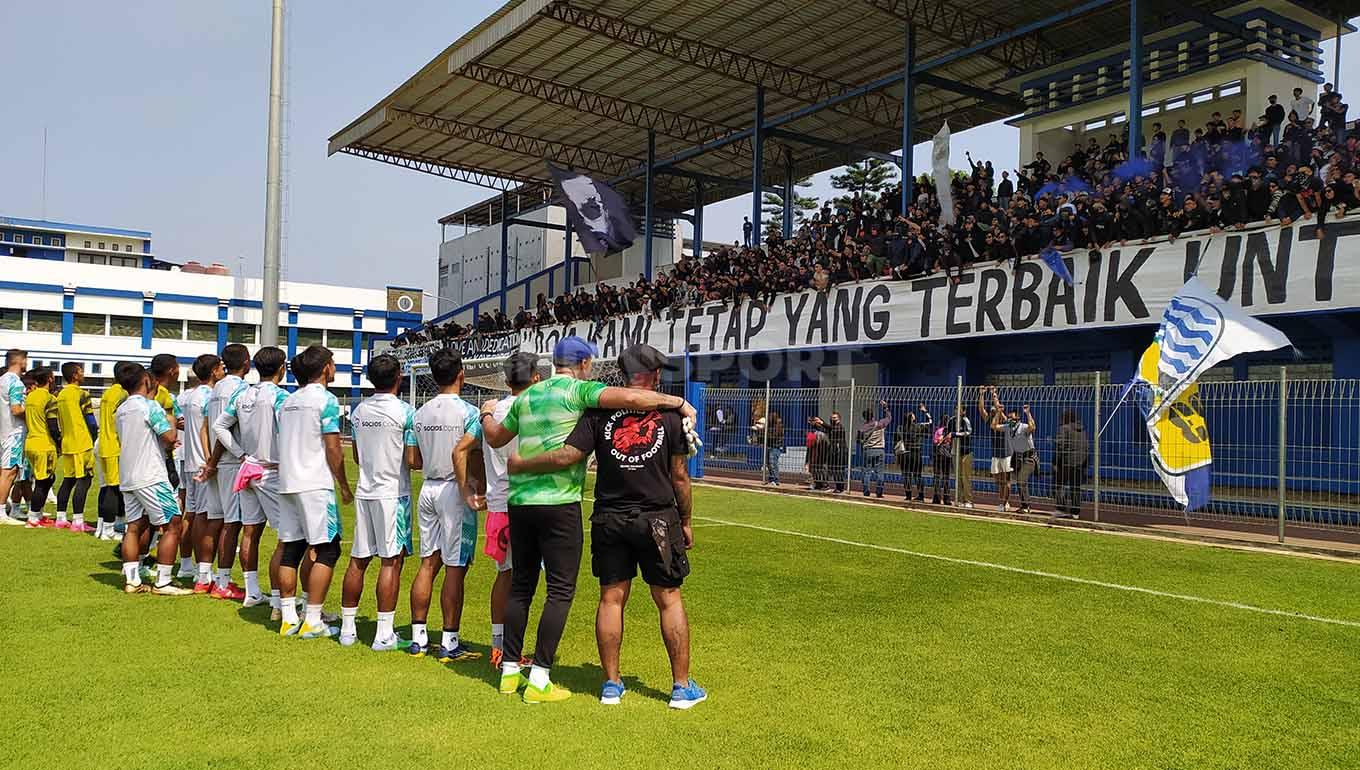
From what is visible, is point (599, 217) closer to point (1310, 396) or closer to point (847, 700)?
point (1310, 396)

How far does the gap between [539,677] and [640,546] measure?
0.81 m

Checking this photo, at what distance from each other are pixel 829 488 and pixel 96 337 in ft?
139

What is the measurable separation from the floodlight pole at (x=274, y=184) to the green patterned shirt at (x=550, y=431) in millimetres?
11980

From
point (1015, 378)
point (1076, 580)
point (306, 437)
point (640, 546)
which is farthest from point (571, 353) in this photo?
point (1015, 378)

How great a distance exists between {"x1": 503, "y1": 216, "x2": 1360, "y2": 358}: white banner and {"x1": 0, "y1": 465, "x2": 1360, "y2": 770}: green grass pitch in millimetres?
5248

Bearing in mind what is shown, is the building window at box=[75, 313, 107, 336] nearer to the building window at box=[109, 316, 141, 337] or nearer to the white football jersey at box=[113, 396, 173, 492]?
the building window at box=[109, 316, 141, 337]

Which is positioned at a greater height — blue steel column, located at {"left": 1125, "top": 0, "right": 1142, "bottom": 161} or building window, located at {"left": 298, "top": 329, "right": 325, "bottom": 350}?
blue steel column, located at {"left": 1125, "top": 0, "right": 1142, "bottom": 161}

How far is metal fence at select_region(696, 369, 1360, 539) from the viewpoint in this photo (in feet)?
37.2

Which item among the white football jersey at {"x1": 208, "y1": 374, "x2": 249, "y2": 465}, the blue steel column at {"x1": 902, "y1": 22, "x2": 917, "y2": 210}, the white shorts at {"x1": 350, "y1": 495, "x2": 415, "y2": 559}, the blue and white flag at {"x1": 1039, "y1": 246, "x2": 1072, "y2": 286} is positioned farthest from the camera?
the blue steel column at {"x1": 902, "y1": 22, "x2": 917, "y2": 210}

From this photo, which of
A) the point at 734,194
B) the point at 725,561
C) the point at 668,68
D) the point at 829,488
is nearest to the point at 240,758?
the point at 725,561

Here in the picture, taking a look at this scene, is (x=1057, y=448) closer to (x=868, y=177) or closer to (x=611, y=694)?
(x=611, y=694)

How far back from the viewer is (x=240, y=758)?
3.89m

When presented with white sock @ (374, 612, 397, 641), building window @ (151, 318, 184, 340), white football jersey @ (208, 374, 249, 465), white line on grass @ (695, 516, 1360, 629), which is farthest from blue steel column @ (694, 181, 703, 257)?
building window @ (151, 318, 184, 340)

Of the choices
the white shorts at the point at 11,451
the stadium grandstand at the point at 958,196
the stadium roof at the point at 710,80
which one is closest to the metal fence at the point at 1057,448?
the stadium grandstand at the point at 958,196
